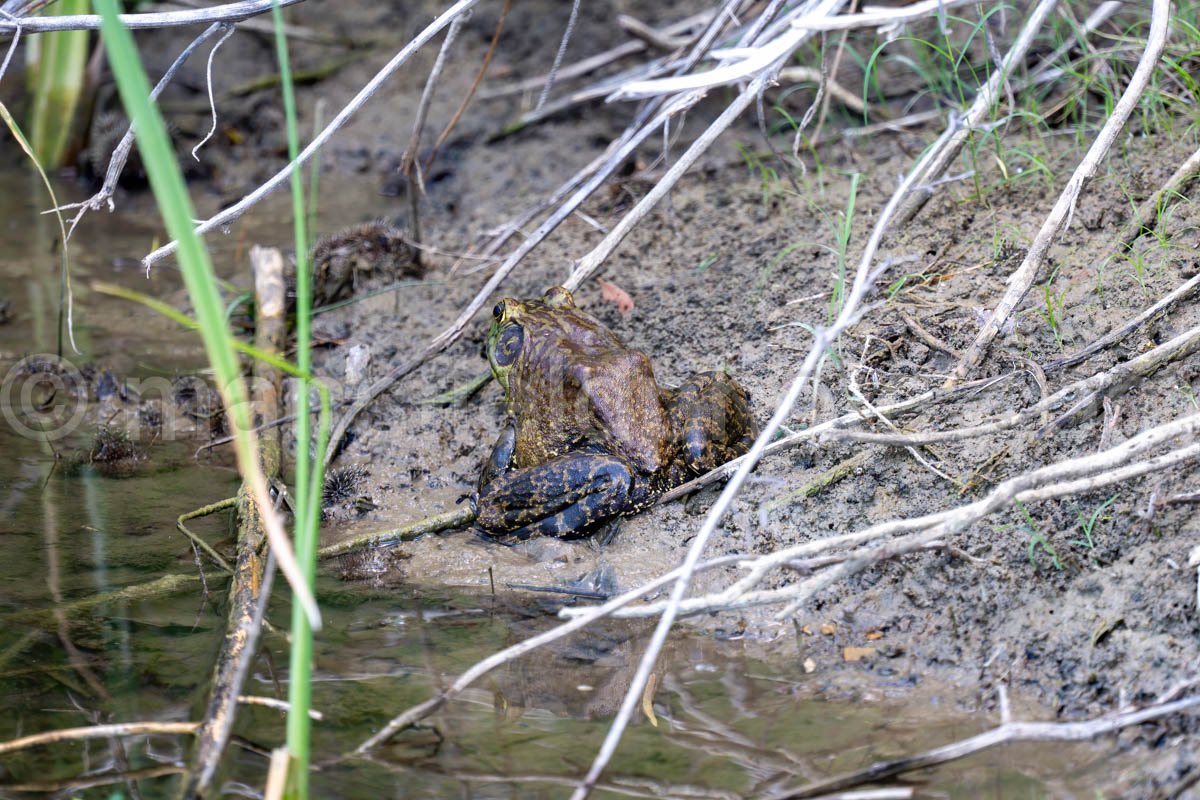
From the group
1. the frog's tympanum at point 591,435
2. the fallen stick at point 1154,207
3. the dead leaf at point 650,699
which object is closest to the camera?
the dead leaf at point 650,699

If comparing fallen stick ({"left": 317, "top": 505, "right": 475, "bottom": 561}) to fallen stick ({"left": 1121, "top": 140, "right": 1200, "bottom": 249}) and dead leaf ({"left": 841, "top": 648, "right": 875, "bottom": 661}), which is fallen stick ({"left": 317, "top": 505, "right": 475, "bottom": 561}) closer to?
dead leaf ({"left": 841, "top": 648, "right": 875, "bottom": 661})

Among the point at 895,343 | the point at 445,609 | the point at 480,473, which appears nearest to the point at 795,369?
the point at 895,343

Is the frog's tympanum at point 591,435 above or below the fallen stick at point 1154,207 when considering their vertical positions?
below

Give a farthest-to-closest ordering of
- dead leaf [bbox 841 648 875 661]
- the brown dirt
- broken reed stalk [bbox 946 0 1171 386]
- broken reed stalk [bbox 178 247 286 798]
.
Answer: broken reed stalk [bbox 946 0 1171 386], dead leaf [bbox 841 648 875 661], the brown dirt, broken reed stalk [bbox 178 247 286 798]

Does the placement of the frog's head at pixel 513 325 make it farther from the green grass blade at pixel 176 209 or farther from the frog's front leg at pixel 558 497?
the green grass blade at pixel 176 209

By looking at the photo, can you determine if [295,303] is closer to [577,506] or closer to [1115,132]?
[577,506]

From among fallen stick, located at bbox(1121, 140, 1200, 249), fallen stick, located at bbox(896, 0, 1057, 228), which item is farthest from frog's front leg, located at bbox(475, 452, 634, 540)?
fallen stick, located at bbox(1121, 140, 1200, 249)

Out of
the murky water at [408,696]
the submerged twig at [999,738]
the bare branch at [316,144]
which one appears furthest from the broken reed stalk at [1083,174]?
the bare branch at [316,144]

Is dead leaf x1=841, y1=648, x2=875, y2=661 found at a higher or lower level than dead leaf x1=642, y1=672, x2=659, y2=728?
lower
